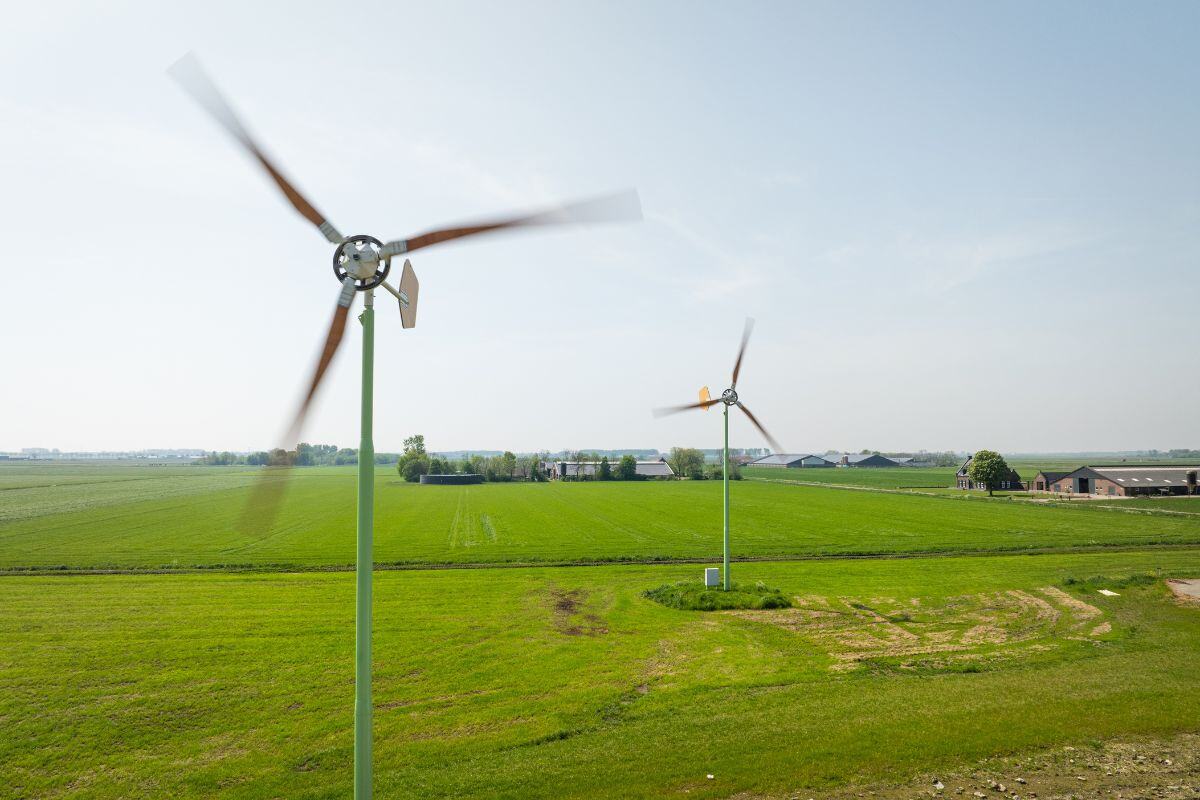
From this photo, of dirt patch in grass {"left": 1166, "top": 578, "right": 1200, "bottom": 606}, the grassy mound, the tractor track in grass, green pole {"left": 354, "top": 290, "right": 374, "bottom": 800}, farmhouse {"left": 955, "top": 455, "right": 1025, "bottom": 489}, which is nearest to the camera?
green pole {"left": 354, "top": 290, "right": 374, "bottom": 800}

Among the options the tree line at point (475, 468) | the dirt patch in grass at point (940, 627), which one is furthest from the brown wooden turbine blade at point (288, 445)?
the tree line at point (475, 468)

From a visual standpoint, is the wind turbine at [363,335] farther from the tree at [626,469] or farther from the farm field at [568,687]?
the tree at [626,469]

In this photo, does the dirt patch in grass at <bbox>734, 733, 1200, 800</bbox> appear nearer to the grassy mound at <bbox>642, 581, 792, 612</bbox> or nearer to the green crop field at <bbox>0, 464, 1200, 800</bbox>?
the green crop field at <bbox>0, 464, 1200, 800</bbox>

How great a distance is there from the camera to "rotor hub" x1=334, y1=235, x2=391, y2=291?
36.3 feet

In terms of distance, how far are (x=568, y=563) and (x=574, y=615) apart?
53.3 feet

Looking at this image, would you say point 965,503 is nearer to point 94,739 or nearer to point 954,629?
point 954,629

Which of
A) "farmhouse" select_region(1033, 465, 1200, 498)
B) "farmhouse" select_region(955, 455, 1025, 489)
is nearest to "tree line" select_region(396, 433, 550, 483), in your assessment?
"farmhouse" select_region(955, 455, 1025, 489)

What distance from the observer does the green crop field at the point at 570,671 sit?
15703mm

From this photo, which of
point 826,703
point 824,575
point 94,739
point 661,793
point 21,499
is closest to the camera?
point 661,793

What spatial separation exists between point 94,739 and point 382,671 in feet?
26.3

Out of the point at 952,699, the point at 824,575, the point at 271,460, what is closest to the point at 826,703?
the point at 952,699

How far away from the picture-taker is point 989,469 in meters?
112

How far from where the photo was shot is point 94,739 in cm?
1739

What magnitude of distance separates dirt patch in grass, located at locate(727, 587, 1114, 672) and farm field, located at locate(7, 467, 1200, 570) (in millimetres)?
17397
